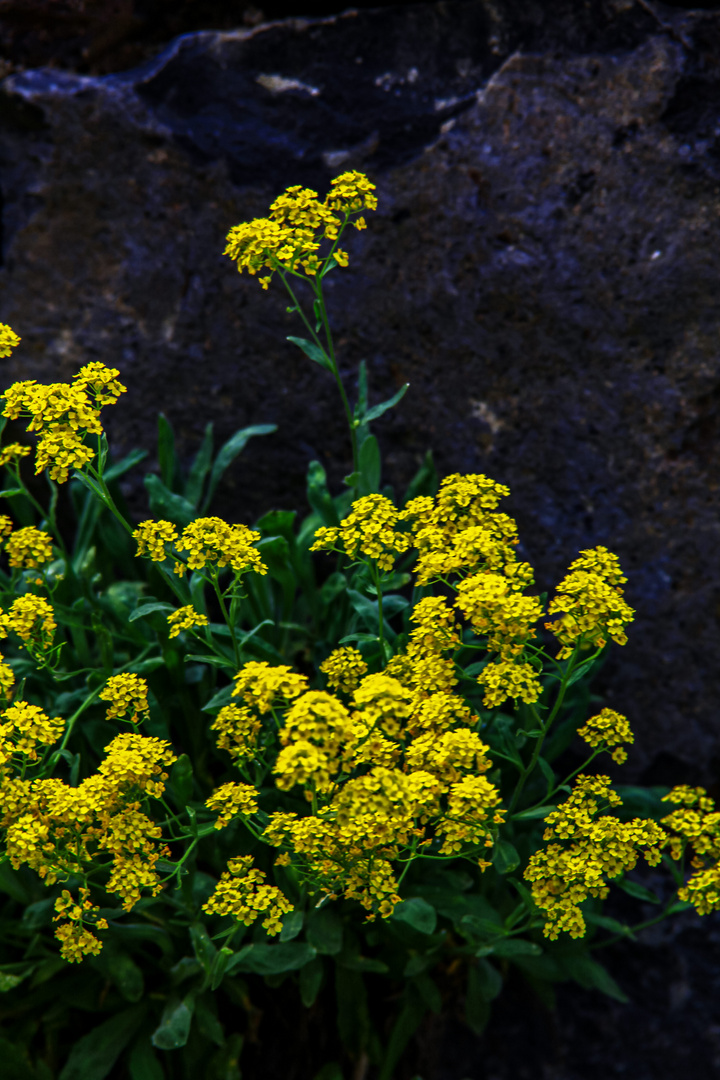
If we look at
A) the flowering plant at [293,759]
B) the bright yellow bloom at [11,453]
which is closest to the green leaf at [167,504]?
the flowering plant at [293,759]

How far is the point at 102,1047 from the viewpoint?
2.07 meters

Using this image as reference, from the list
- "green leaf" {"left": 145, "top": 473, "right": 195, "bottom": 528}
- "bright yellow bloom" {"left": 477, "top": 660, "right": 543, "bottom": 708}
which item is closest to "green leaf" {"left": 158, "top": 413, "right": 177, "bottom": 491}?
"green leaf" {"left": 145, "top": 473, "right": 195, "bottom": 528}

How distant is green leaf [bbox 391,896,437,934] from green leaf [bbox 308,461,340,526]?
2.93ft

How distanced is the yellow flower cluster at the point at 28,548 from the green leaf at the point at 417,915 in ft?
3.26

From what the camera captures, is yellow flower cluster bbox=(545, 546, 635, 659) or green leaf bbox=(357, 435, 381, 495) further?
green leaf bbox=(357, 435, 381, 495)

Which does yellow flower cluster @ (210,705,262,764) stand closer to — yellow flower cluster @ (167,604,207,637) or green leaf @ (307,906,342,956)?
yellow flower cluster @ (167,604,207,637)

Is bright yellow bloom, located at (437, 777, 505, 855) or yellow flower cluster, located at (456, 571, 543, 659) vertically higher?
yellow flower cluster, located at (456, 571, 543, 659)

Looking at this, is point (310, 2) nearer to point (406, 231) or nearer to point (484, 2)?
point (484, 2)

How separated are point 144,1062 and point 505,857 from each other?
3.00 feet

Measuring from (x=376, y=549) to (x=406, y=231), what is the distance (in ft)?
4.07

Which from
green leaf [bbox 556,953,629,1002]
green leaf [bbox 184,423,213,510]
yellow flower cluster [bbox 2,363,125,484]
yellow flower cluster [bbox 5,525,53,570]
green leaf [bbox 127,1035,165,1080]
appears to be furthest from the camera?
green leaf [bbox 184,423,213,510]

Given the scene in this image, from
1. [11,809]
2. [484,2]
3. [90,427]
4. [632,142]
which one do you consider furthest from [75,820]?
[484,2]

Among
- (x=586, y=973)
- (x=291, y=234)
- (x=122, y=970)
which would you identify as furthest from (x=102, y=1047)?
(x=291, y=234)

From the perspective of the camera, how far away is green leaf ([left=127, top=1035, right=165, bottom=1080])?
202 cm
